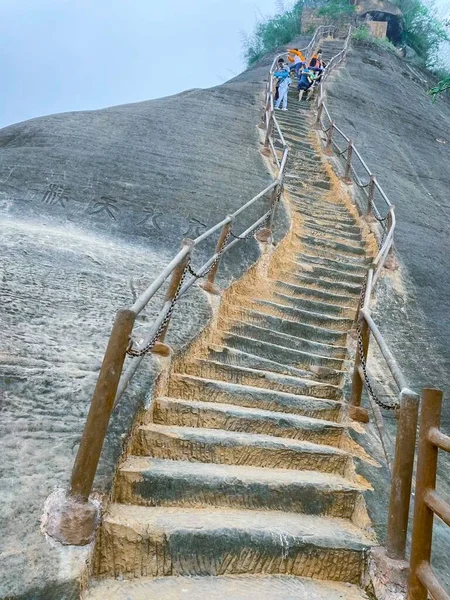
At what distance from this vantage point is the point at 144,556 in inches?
88.0

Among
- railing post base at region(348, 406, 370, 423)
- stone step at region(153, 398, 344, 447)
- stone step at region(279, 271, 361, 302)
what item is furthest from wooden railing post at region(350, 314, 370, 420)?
stone step at region(279, 271, 361, 302)

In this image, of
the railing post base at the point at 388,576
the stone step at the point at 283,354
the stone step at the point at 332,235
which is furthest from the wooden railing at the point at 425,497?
the stone step at the point at 332,235

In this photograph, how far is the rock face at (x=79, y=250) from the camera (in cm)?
223

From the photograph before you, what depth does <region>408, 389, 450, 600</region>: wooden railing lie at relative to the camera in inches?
76.8

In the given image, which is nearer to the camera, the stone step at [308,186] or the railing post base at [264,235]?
the railing post base at [264,235]

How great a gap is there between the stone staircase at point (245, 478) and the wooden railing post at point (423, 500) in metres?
0.51

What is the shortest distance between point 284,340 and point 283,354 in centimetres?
24

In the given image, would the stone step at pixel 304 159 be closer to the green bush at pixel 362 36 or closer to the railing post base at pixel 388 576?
the railing post base at pixel 388 576

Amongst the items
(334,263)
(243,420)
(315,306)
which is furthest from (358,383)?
(334,263)

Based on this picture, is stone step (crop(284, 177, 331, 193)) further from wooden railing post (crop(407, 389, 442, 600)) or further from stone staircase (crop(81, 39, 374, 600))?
wooden railing post (crop(407, 389, 442, 600))

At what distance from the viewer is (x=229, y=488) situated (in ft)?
8.92

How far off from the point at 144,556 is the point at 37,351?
1.43 m

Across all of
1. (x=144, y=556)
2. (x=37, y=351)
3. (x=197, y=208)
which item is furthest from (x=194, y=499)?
(x=197, y=208)

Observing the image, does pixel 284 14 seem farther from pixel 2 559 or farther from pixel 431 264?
pixel 2 559
